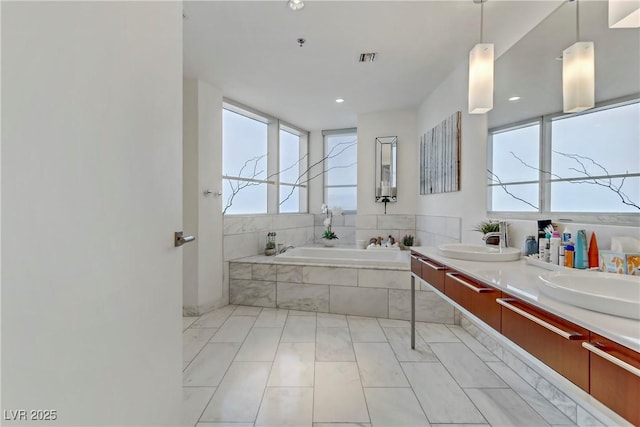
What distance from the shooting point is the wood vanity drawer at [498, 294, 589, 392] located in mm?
853

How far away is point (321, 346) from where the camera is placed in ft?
7.78

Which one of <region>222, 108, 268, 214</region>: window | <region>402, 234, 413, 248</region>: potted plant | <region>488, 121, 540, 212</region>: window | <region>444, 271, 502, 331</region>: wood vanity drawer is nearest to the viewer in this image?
<region>444, 271, 502, 331</region>: wood vanity drawer

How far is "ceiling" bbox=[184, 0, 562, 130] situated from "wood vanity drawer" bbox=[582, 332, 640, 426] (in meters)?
2.02

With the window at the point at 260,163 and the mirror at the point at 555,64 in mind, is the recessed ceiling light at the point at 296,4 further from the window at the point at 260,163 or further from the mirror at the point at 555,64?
the window at the point at 260,163

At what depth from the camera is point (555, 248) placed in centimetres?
153

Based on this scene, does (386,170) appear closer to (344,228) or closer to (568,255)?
(344,228)

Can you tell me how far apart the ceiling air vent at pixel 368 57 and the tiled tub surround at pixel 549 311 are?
1759mm

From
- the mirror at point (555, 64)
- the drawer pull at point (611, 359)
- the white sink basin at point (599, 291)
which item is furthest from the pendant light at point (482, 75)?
the drawer pull at point (611, 359)

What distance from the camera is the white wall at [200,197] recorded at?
10.1 feet

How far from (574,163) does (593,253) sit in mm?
482

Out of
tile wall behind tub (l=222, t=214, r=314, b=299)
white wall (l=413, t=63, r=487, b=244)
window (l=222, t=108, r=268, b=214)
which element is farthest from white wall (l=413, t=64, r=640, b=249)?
window (l=222, t=108, r=268, b=214)

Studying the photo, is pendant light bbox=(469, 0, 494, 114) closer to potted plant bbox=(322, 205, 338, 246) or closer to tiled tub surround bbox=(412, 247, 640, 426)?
tiled tub surround bbox=(412, 247, 640, 426)

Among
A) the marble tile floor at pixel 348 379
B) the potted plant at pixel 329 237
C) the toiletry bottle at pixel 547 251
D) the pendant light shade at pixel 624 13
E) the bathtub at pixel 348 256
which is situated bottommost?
the marble tile floor at pixel 348 379

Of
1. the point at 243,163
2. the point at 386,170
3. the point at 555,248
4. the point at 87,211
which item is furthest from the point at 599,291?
the point at 243,163
